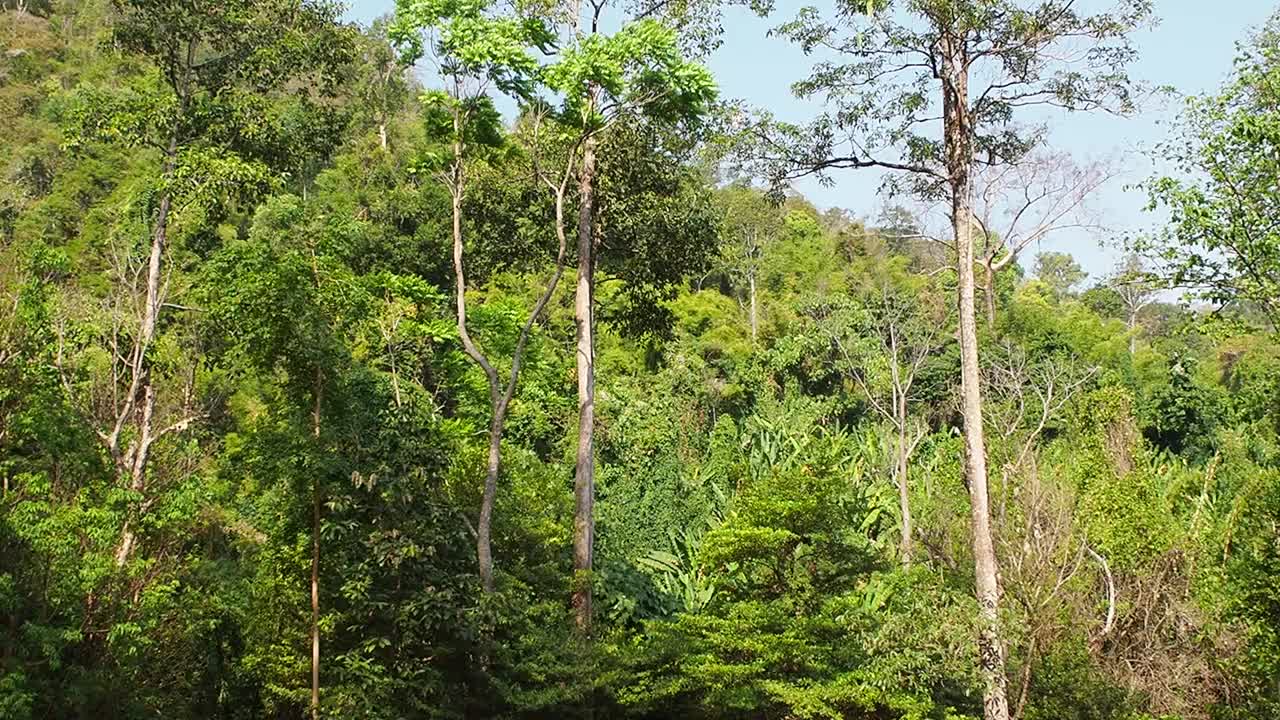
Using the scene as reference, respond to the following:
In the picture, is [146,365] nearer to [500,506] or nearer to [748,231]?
[500,506]

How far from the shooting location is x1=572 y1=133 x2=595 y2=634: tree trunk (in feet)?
Answer: 36.4

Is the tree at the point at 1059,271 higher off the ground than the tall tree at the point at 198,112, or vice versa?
the tree at the point at 1059,271

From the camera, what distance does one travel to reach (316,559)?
919 cm

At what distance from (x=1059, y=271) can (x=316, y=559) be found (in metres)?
62.5

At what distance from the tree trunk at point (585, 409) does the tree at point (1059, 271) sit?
178ft

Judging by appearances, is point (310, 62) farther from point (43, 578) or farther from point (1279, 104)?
point (1279, 104)

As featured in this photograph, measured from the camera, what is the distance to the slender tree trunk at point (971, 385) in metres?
8.62

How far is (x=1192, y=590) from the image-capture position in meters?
13.5

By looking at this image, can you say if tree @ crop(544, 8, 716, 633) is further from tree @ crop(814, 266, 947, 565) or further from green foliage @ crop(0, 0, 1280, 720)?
tree @ crop(814, 266, 947, 565)

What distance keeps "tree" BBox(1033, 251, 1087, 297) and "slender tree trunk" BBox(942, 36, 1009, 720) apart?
54.7 metres

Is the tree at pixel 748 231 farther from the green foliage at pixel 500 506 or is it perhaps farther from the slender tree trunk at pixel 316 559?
the slender tree trunk at pixel 316 559

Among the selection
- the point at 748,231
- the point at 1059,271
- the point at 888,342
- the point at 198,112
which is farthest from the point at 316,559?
the point at 1059,271

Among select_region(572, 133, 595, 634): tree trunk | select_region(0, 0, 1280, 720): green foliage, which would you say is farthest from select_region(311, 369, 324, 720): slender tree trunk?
select_region(572, 133, 595, 634): tree trunk

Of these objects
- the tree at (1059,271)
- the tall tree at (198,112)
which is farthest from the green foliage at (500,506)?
the tree at (1059,271)
